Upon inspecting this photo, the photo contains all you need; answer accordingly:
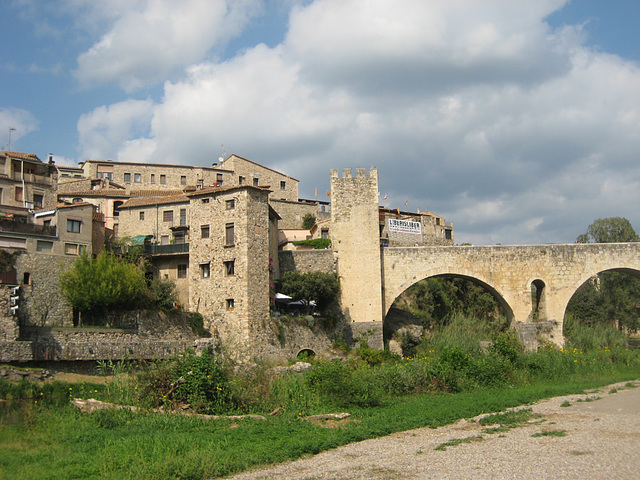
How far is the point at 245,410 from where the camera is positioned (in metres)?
16.0

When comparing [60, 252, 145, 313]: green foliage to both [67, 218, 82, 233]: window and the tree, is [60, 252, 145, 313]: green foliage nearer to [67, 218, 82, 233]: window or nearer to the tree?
[67, 218, 82, 233]: window

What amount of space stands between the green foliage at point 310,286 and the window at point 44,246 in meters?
12.6

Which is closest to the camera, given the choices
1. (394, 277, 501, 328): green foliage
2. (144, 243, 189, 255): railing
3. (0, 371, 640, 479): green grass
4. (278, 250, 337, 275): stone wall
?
(0, 371, 640, 479): green grass

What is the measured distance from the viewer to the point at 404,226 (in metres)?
46.6

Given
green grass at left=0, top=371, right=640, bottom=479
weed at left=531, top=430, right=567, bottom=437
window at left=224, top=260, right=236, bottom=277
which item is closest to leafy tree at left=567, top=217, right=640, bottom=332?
window at left=224, top=260, right=236, bottom=277

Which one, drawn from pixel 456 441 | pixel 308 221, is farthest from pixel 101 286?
pixel 308 221

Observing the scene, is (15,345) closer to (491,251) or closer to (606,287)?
(491,251)

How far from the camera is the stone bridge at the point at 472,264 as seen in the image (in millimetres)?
35219

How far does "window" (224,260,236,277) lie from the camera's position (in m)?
30.2

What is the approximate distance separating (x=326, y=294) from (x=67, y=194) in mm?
23726

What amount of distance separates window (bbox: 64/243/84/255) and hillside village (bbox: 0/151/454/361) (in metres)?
0.06

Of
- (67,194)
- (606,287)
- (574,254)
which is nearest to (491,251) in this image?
(574,254)

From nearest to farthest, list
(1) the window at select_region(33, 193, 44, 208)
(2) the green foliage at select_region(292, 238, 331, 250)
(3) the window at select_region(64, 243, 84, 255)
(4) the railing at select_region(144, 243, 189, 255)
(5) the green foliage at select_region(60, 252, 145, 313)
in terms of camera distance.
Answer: (5) the green foliage at select_region(60, 252, 145, 313)
(3) the window at select_region(64, 243, 84, 255)
(4) the railing at select_region(144, 243, 189, 255)
(1) the window at select_region(33, 193, 44, 208)
(2) the green foliage at select_region(292, 238, 331, 250)

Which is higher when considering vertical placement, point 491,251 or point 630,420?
point 491,251
